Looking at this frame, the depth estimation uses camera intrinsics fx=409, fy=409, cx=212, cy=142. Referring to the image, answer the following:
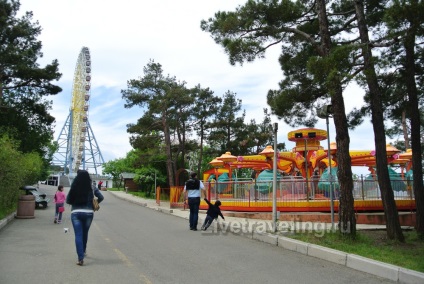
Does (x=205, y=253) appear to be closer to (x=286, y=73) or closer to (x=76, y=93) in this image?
(x=286, y=73)

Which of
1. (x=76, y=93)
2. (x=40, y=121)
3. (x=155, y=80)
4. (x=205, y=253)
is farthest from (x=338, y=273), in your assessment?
(x=76, y=93)

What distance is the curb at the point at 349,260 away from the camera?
6.41 meters

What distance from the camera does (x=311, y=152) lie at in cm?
2639

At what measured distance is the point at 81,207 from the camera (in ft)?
24.5

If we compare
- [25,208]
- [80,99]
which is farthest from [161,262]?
[80,99]

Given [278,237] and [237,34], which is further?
[237,34]

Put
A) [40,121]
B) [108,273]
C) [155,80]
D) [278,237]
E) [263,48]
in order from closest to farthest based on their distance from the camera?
[108,273] < [278,237] < [263,48] < [40,121] < [155,80]

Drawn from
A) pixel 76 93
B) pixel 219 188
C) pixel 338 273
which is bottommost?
pixel 338 273

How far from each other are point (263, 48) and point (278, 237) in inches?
214

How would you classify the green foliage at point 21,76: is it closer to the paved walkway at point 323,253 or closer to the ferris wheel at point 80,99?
the paved walkway at point 323,253

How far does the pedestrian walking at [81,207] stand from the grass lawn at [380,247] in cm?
511

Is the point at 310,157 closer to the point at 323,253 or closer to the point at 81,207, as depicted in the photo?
the point at 323,253

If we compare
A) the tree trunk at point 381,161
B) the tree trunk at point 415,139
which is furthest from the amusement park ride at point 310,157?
the tree trunk at point 381,161

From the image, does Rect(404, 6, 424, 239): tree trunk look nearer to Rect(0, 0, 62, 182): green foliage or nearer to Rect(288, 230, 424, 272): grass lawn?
Rect(288, 230, 424, 272): grass lawn
